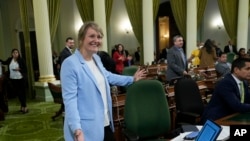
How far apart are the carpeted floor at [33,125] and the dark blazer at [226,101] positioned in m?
2.32

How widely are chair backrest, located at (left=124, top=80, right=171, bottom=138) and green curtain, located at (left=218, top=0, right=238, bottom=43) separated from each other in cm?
912

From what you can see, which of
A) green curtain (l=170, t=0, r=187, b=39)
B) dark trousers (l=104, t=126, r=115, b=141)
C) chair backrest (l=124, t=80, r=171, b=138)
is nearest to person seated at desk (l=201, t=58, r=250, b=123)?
chair backrest (l=124, t=80, r=171, b=138)

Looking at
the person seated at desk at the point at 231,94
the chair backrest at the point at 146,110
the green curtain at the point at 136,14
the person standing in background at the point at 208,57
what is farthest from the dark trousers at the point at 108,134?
the green curtain at the point at 136,14

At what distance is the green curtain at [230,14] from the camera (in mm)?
10336

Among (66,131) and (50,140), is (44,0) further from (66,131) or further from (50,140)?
(66,131)

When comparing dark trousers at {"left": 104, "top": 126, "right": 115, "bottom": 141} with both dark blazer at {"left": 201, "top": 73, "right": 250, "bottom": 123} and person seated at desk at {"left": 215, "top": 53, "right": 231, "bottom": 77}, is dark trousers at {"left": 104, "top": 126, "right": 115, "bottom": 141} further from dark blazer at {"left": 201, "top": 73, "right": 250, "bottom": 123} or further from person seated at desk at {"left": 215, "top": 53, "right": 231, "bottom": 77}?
person seated at desk at {"left": 215, "top": 53, "right": 231, "bottom": 77}

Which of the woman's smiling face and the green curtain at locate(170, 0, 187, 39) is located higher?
the green curtain at locate(170, 0, 187, 39)

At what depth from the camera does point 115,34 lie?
34.4ft

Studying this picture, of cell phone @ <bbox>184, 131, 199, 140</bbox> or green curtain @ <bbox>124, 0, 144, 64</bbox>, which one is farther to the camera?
green curtain @ <bbox>124, 0, 144, 64</bbox>

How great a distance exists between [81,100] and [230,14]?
10086 mm

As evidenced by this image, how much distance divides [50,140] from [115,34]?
710 centimetres

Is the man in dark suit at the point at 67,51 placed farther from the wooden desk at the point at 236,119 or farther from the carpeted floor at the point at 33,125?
the wooden desk at the point at 236,119

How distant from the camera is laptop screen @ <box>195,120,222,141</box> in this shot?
60.5 inches

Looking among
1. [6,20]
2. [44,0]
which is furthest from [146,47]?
[6,20]
